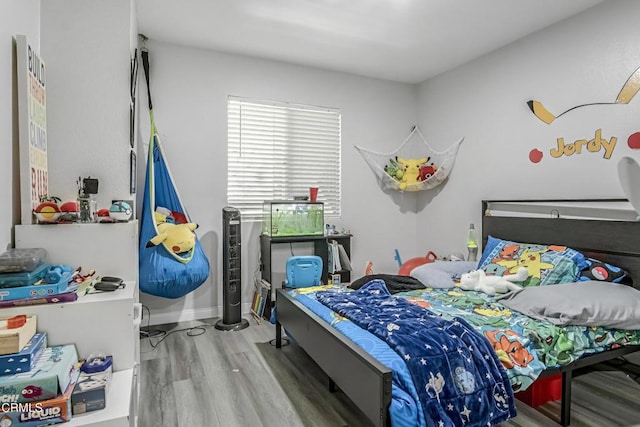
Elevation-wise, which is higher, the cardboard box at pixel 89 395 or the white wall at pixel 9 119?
the white wall at pixel 9 119

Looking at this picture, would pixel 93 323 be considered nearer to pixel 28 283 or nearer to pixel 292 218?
pixel 28 283

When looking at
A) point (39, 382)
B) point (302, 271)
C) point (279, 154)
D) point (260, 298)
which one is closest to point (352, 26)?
point (279, 154)

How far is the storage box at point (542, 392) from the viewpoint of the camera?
7.04 ft

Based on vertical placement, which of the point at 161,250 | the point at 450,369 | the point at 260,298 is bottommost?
the point at 260,298

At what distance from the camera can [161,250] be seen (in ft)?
9.62

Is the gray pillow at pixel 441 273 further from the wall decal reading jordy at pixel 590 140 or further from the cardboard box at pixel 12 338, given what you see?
the cardboard box at pixel 12 338

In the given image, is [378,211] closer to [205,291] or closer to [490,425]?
[205,291]

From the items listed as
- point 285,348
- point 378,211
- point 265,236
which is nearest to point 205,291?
point 265,236

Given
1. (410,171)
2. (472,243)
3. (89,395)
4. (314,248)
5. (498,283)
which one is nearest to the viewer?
(89,395)

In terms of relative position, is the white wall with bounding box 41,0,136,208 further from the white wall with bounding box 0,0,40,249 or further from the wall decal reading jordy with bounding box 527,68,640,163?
the wall decal reading jordy with bounding box 527,68,640,163

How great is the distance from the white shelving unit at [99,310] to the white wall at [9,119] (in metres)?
0.11

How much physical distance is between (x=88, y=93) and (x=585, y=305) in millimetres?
3175

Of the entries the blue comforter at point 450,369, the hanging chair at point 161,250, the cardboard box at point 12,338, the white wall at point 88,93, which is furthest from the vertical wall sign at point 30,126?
the blue comforter at point 450,369

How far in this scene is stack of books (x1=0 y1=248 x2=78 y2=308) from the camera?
1334 millimetres
